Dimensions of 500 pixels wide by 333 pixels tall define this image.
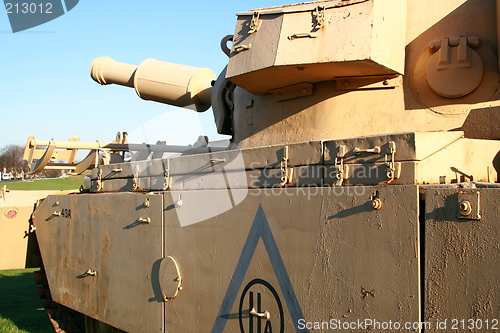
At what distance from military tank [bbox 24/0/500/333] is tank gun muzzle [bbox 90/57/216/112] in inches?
36.9

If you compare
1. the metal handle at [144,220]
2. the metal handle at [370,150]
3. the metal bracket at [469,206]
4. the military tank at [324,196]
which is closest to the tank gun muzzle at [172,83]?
the military tank at [324,196]

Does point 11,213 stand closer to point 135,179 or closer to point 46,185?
point 135,179

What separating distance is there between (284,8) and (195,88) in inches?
97.2

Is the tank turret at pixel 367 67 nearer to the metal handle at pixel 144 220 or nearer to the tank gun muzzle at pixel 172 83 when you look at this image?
the metal handle at pixel 144 220

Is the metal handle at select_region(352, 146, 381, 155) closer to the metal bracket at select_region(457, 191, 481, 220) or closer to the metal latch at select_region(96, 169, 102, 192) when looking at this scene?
the metal bracket at select_region(457, 191, 481, 220)

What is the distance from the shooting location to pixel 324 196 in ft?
10.2

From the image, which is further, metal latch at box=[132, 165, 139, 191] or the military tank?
metal latch at box=[132, 165, 139, 191]

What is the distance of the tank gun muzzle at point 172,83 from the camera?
6625 millimetres

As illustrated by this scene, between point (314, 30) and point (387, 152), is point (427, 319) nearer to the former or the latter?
point (387, 152)

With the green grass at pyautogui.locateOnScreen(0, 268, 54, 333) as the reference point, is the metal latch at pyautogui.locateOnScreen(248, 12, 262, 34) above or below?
above

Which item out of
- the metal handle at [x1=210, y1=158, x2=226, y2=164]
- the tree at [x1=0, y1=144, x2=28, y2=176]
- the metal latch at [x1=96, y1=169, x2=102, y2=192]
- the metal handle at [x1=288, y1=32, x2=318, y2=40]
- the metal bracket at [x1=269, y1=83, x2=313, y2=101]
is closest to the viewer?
the metal handle at [x1=210, y1=158, x2=226, y2=164]

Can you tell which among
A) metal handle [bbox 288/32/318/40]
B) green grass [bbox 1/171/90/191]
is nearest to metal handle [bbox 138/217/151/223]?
metal handle [bbox 288/32/318/40]

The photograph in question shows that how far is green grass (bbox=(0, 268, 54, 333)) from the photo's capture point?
723cm

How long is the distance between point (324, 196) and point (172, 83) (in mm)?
4101
